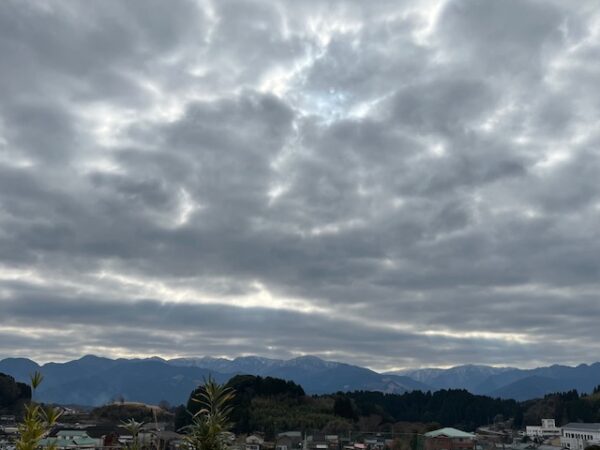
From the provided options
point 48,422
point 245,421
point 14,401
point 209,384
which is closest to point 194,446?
point 209,384

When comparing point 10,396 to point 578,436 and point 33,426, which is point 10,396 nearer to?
point 578,436

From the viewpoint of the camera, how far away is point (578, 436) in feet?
463

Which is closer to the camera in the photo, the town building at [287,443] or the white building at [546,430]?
the town building at [287,443]

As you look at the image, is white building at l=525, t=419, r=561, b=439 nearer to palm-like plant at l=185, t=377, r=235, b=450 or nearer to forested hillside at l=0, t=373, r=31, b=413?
forested hillside at l=0, t=373, r=31, b=413

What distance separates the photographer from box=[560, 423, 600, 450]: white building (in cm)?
13446

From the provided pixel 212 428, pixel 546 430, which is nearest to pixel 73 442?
pixel 212 428

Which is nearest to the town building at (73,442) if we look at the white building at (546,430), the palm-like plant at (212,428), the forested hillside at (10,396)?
the palm-like plant at (212,428)

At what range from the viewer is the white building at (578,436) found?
13446cm

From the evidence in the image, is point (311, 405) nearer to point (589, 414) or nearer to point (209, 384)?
point (589, 414)

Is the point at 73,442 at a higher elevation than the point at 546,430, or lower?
lower

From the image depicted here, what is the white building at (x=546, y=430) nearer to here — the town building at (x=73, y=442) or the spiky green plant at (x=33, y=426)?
the town building at (x=73, y=442)

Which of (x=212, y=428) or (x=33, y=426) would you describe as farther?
(x=212, y=428)

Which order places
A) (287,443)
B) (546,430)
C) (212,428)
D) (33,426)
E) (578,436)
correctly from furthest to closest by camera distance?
(546,430) → (578,436) → (287,443) → (212,428) → (33,426)

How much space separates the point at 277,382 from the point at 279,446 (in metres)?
71.5
